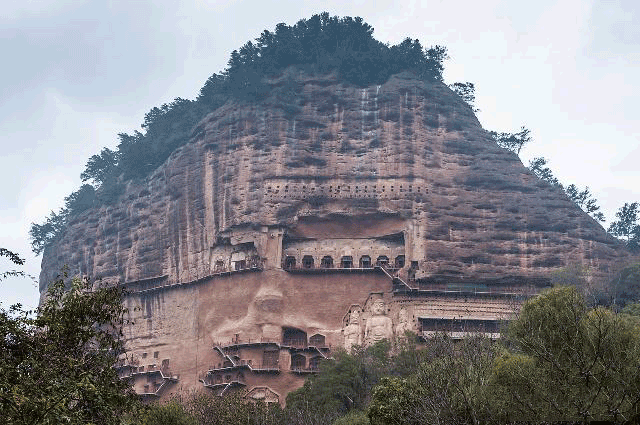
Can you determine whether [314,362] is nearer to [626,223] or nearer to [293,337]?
[293,337]

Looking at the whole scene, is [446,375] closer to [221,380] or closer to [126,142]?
[221,380]

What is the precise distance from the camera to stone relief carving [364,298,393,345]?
168 feet

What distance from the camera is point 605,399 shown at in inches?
729

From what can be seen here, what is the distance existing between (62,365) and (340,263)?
41.8 metres

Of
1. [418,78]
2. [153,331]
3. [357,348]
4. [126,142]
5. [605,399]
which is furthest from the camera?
[126,142]

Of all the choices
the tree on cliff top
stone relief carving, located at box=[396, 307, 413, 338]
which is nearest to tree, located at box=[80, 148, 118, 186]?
the tree on cliff top

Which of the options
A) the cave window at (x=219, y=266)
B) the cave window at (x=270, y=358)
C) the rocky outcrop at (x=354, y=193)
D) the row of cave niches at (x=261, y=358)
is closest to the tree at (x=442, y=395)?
the row of cave niches at (x=261, y=358)

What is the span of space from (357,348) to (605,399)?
28622 mm

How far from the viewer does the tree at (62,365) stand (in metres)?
11.6

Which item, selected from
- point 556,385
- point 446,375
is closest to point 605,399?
point 556,385

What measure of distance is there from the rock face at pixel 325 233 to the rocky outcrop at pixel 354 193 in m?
0.10

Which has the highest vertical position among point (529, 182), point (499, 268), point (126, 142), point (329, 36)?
point (329, 36)

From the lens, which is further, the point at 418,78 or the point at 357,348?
the point at 418,78

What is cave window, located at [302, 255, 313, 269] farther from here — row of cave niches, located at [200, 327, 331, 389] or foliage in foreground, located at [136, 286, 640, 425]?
foliage in foreground, located at [136, 286, 640, 425]
